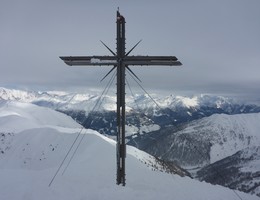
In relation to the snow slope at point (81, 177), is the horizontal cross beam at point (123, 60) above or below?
above

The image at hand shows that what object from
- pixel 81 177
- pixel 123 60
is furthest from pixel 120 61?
pixel 81 177

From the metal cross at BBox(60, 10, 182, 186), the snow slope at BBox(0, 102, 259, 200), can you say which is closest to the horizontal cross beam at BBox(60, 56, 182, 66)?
the metal cross at BBox(60, 10, 182, 186)

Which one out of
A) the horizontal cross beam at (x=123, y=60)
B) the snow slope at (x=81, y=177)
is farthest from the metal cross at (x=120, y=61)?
the snow slope at (x=81, y=177)

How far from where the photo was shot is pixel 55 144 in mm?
35406

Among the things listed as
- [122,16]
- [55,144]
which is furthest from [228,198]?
[55,144]

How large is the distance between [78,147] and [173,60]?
60.0 feet

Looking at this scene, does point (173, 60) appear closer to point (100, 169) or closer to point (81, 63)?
point (81, 63)

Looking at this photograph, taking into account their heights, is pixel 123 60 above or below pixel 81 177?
above

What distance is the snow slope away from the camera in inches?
727

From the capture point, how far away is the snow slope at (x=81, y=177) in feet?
60.5

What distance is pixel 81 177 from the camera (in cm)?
2253

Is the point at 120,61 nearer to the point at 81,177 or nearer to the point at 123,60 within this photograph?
the point at 123,60

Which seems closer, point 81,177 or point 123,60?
point 123,60

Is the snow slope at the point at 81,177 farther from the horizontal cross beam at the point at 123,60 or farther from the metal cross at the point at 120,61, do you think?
the horizontal cross beam at the point at 123,60
